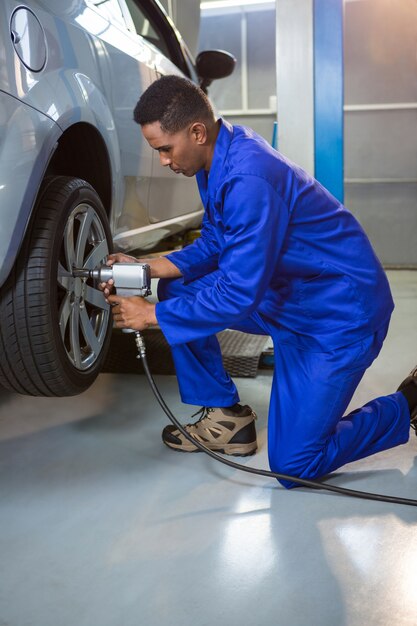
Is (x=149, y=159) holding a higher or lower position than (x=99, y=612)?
higher

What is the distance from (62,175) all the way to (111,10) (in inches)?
25.5

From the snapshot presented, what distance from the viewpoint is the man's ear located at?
4.89 feet

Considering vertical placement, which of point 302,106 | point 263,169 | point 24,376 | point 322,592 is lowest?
point 322,592

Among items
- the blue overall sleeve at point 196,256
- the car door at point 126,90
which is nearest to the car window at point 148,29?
the car door at point 126,90

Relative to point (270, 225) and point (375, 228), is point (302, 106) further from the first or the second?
point (375, 228)

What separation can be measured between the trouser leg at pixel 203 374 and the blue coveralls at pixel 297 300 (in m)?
0.18

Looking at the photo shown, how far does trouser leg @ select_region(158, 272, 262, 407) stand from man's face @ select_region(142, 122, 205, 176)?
0.40 m

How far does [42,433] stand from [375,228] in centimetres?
515

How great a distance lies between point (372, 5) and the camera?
6051 millimetres

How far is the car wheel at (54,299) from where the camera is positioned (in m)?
1.46

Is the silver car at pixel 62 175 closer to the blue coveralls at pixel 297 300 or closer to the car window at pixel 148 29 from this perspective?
the blue coveralls at pixel 297 300

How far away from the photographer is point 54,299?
1509mm

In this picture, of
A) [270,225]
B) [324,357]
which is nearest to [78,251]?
[270,225]

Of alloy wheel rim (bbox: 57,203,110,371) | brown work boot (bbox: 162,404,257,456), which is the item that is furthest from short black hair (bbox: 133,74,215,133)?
brown work boot (bbox: 162,404,257,456)
